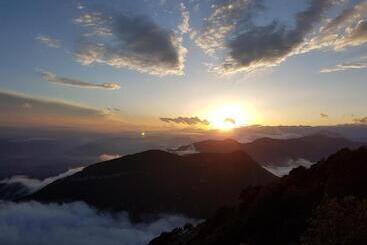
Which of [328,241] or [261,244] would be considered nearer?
[328,241]

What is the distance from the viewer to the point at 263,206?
94375 millimetres

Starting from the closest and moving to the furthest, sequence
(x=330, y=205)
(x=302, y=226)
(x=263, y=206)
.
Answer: (x=330, y=205) → (x=302, y=226) → (x=263, y=206)

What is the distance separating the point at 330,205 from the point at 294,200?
5121 cm

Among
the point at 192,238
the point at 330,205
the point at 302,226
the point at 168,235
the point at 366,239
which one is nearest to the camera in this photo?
the point at 366,239

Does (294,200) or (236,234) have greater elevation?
(294,200)

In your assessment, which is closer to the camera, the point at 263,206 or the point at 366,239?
the point at 366,239

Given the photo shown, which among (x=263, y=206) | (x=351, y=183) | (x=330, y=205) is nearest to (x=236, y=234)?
(x=263, y=206)

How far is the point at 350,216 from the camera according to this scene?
37031 millimetres

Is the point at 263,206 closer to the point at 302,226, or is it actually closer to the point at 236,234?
the point at 236,234

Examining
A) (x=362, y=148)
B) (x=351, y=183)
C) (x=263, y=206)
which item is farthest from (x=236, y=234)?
(x=362, y=148)

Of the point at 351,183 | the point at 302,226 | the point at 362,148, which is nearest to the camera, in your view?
the point at 302,226

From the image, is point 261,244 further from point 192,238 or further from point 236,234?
point 192,238

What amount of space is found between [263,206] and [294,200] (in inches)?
318

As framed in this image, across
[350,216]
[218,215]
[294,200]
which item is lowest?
[218,215]
